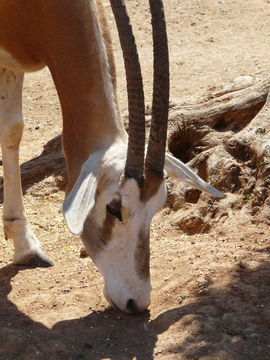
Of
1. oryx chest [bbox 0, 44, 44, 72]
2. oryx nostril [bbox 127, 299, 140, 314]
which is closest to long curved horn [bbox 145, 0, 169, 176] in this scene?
oryx nostril [bbox 127, 299, 140, 314]

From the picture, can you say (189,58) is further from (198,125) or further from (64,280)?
(64,280)

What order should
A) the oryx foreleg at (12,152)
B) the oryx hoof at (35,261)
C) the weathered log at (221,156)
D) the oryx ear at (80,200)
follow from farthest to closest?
the weathered log at (221,156) < the oryx foreleg at (12,152) < the oryx hoof at (35,261) < the oryx ear at (80,200)

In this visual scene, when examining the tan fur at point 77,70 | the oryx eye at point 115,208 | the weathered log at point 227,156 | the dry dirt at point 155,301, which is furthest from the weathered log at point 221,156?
the oryx eye at point 115,208

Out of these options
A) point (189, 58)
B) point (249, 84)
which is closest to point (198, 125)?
point (249, 84)

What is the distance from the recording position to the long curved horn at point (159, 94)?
5047 millimetres

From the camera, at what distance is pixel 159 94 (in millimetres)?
5062

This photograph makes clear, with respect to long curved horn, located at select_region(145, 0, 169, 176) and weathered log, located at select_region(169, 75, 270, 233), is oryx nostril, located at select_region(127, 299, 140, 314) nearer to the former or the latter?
long curved horn, located at select_region(145, 0, 169, 176)

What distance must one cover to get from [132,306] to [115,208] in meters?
0.63

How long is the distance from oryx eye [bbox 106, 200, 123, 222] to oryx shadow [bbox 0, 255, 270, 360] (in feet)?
2.18

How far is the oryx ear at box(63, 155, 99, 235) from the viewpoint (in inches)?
193

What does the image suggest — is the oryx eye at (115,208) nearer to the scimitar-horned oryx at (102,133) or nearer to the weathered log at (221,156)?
the scimitar-horned oryx at (102,133)

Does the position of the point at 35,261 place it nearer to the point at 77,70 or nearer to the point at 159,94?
the point at 77,70

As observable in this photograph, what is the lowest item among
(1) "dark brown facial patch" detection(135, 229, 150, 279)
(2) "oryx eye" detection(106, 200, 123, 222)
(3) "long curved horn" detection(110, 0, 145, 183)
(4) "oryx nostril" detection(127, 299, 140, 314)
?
(4) "oryx nostril" detection(127, 299, 140, 314)

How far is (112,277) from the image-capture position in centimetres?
524
